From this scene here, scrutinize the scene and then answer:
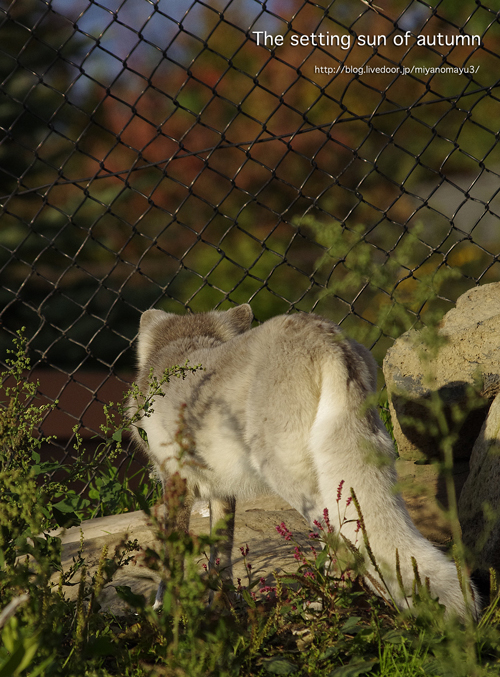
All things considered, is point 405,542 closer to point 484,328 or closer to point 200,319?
point 484,328

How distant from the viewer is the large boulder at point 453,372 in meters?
3.21

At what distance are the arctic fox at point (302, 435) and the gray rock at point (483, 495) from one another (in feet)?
1.80

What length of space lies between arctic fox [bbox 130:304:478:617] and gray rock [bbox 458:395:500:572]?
1.80 ft

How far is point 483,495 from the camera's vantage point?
2.71m

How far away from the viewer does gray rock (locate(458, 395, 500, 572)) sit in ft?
8.22

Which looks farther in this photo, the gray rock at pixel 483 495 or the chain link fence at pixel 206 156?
the chain link fence at pixel 206 156

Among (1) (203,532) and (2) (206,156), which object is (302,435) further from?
(2) (206,156)

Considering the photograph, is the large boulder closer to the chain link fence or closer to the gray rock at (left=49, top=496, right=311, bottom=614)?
the gray rock at (left=49, top=496, right=311, bottom=614)

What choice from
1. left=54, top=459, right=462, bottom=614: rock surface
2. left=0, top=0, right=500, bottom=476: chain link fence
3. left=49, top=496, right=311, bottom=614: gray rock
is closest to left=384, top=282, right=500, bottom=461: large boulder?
left=54, top=459, right=462, bottom=614: rock surface

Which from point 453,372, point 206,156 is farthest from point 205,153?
point 453,372

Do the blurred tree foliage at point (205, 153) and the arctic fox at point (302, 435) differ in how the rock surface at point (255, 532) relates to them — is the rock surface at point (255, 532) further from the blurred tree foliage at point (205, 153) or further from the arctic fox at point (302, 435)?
the blurred tree foliage at point (205, 153)

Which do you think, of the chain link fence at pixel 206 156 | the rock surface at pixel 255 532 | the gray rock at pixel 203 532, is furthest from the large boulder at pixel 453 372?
the chain link fence at pixel 206 156

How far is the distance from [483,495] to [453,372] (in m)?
0.76

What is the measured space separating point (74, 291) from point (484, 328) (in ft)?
24.8
